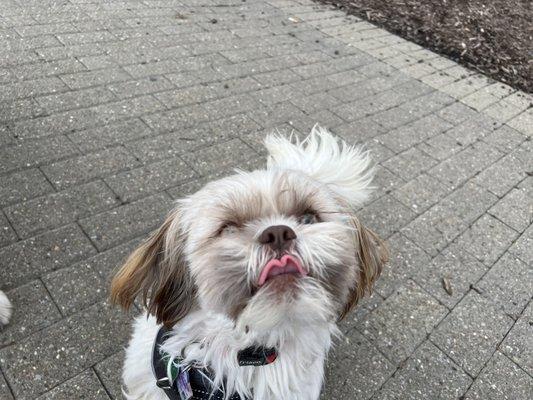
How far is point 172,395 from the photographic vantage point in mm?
2043

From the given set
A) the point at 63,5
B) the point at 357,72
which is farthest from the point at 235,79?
the point at 63,5

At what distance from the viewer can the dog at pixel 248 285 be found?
1.57 meters

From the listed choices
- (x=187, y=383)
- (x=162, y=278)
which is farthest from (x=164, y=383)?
(x=162, y=278)

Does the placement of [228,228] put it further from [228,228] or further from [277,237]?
[277,237]

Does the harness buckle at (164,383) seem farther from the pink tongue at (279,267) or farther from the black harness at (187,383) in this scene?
the pink tongue at (279,267)

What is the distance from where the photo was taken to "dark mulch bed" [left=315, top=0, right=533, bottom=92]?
23.1 feet

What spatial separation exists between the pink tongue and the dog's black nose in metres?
0.04

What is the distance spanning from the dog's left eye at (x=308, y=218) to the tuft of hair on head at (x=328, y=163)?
47cm

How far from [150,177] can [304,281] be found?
2481 mm

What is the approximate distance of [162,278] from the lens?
1.95m

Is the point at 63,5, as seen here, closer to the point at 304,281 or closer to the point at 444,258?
the point at 444,258

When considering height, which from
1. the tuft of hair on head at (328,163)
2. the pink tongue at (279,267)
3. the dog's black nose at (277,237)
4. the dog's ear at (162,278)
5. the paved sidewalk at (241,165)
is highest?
the dog's black nose at (277,237)

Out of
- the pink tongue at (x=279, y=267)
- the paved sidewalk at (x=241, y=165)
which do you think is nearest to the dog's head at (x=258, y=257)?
the pink tongue at (x=279, y=267)

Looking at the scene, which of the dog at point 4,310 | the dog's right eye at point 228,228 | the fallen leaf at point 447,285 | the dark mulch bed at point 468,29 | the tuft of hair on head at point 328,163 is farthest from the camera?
the dark mulch bed at point 468,29
